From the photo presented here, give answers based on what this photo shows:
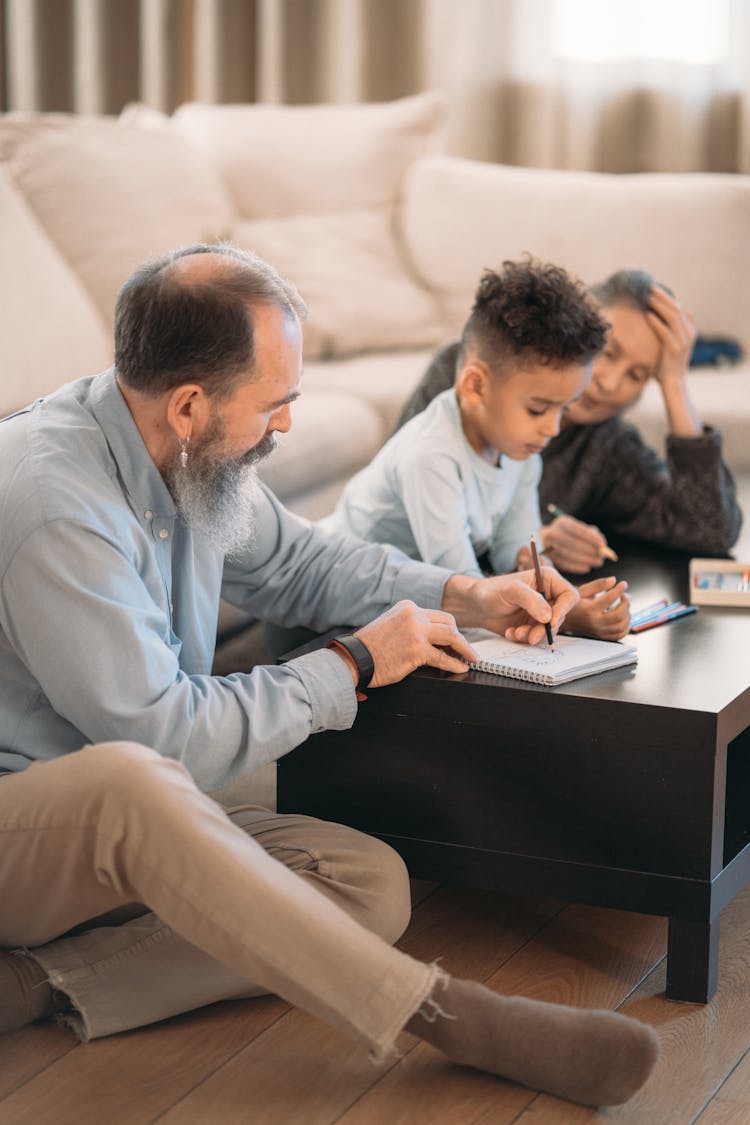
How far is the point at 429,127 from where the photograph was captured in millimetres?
4016

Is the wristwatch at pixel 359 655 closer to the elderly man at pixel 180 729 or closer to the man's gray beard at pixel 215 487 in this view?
the elderly man at pixel 180 729

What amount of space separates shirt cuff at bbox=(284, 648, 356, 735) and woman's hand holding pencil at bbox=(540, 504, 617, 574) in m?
0.70

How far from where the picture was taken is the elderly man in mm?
1374

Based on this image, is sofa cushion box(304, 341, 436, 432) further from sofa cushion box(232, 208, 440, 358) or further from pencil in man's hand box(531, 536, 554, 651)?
pencil in man's hand box(531, 536, 554, 651)

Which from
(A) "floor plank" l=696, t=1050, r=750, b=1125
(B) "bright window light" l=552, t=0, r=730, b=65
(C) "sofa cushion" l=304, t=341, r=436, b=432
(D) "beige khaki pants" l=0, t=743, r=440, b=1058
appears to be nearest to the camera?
(D) "beige khaki pants" l=0, t=743, r=440, b=1058

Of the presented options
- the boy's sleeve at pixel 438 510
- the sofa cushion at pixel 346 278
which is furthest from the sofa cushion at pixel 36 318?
the boy's sleeve at pixel 438 510

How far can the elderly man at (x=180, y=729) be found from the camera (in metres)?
1.37

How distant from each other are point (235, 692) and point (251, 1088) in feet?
1.35

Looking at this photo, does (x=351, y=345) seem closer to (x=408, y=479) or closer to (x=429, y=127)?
(x=429, y=127)

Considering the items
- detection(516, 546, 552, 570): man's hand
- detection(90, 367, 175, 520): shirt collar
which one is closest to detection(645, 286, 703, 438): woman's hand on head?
detection(516, 546, 552, 570): man's hand

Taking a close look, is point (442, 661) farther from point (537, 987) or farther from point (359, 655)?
point (537, 987)

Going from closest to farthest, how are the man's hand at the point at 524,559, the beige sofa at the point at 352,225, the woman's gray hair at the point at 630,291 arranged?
1. the man's hand at the point at 524,559
2. the woman's gray hair at the point at 630,291
3. the beige sofa at the point at 352,225

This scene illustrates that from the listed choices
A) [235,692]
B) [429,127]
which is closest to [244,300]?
[235,692]

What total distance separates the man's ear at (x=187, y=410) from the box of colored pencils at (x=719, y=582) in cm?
84
